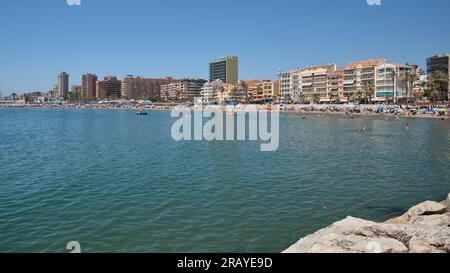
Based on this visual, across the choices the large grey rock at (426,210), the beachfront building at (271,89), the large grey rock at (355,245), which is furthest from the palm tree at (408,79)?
the large grey rock at (355,245)

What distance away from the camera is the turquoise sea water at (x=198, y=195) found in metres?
13.6

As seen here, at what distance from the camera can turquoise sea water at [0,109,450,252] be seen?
44.7 feet

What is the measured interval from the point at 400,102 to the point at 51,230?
12325 centimetres

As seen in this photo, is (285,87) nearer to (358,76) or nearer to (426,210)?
(358,76)

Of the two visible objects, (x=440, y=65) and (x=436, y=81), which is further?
(x=440, y=65)

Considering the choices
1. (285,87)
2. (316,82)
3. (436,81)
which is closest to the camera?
(436,81)

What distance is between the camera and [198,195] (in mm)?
19484

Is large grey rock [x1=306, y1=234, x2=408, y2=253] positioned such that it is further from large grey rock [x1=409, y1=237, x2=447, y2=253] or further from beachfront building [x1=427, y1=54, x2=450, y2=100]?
beachfront building [x1=427, y1=54, x2=450, y2=100]

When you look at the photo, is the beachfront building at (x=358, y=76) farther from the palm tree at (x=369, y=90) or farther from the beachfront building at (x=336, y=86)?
the beachfront building at (x=336, y=86)

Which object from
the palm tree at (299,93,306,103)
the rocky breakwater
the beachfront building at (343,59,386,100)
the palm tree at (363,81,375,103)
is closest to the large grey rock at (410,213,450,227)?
the rocky breakwater

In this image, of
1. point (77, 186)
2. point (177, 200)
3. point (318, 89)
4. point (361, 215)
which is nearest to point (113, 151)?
point (77, 186)

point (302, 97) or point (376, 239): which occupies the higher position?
point (302, 97)

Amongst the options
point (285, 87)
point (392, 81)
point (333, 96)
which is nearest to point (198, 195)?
point (392, 81)
